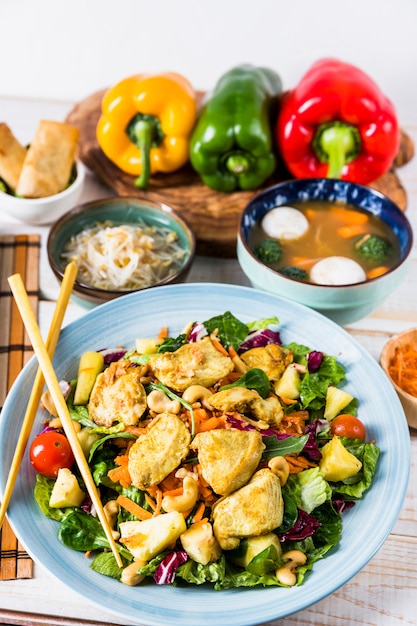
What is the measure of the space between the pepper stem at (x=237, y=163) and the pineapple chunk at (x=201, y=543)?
2.94m

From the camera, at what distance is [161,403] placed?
10.8 ft

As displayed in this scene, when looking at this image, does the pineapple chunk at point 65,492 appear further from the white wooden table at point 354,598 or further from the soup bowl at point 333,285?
the soup bowl at point 333,285

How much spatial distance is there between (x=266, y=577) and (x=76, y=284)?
2063 mm

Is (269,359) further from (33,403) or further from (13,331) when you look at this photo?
(13,331)

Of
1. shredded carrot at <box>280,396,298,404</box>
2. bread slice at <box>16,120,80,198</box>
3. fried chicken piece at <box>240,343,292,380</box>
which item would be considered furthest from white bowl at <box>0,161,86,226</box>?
shredded carrot at <box>280,396,298,404</box>

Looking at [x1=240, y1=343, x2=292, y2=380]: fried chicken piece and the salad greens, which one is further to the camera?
[x1=240, y1=343, x2=292, y2=380]: fried chicken piece

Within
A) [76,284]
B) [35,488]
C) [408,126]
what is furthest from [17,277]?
[408,126]

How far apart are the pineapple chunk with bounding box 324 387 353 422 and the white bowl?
2500 mm

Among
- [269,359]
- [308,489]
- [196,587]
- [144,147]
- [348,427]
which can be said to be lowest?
[196,587]

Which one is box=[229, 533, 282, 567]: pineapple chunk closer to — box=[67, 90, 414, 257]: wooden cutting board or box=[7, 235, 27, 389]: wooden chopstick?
box=[7, 235, 27, 389]: wooden chopstick

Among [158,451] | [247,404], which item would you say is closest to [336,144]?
[247,404]

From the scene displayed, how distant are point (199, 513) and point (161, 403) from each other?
1.89ft

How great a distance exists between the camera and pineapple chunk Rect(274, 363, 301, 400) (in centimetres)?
346

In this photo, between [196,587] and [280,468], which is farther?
[280,468]
